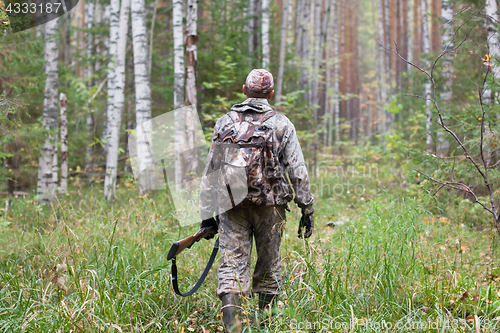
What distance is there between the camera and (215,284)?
3750mm

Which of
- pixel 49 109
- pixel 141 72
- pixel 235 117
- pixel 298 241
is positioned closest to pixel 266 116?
pixel 235 117

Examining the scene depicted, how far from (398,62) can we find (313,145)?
19.0 metres

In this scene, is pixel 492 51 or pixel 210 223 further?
pixel 492 51

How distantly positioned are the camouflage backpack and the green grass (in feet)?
2.42

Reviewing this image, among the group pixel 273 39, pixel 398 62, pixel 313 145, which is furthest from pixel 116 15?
pixel 398 62

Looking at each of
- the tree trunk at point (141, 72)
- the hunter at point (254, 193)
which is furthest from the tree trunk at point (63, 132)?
the hunter at point (254, 193)

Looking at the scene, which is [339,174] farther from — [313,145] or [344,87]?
[344,87]

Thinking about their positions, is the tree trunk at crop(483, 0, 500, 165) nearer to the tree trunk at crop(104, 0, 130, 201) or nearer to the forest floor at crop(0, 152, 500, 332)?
the forest floor at crop(0, 152, 500, 332)

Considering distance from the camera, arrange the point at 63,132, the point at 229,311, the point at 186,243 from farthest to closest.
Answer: the point at 63,132, the point at 186,243, the point at 229,311

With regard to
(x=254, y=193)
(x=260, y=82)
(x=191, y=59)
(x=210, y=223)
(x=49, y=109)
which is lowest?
(x=210, y=223)

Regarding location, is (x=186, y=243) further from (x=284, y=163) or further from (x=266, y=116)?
(x=266, y=116)

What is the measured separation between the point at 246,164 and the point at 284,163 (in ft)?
1.46

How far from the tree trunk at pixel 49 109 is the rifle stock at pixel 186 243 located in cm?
593

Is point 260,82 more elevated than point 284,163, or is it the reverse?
point 260,82
